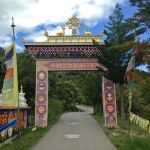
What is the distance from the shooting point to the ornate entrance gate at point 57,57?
29.8m

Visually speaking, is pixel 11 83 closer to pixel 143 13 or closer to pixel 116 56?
pixel 143 13

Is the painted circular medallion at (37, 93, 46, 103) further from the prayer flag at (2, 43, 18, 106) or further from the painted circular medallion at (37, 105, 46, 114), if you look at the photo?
the prayer flag at (2, 43, 18, 106)

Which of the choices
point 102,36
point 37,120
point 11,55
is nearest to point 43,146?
point 11,55

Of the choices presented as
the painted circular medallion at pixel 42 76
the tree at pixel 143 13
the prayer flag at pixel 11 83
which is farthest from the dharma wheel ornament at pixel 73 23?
the prayer flag at pixel 11 83

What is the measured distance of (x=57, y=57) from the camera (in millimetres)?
30375

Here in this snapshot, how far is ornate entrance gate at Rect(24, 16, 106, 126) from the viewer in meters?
29.8

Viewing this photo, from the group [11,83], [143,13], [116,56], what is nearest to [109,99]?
[116,56]

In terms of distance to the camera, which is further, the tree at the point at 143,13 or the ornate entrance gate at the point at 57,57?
the ornate entrance gate at the point at 57,57

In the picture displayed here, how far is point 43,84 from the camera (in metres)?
30.1

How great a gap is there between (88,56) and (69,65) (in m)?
1.66

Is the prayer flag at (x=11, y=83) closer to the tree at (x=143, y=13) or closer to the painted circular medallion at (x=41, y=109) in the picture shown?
the tree at (x=143, y=13)

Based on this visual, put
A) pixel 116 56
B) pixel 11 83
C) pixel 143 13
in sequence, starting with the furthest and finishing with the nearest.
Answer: pixel 116 56, pixel 143 13, pixel 11 83

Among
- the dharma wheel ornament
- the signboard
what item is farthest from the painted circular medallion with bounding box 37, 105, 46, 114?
the dharma wheel ornament

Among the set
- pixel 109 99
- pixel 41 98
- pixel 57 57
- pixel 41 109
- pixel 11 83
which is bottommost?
pixel 41 109
